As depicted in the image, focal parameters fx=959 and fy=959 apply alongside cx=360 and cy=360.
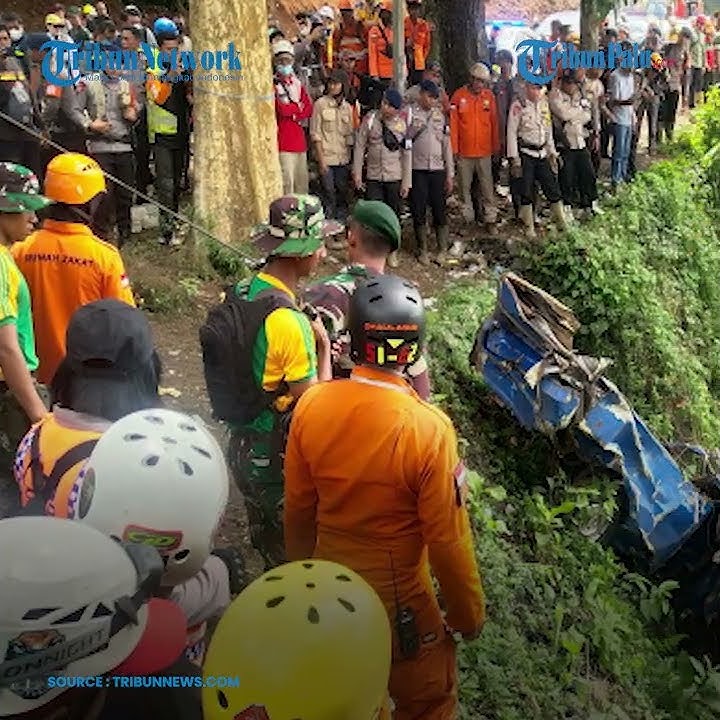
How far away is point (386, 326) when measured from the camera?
9.46 feet

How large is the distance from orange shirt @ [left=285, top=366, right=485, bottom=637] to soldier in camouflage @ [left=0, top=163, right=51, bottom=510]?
3.55 ft

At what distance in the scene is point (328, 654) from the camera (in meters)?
1.81

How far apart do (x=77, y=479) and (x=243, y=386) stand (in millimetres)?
1401

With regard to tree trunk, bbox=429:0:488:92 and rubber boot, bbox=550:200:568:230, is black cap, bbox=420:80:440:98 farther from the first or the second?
tree trunk, bbox=429:0:488:92

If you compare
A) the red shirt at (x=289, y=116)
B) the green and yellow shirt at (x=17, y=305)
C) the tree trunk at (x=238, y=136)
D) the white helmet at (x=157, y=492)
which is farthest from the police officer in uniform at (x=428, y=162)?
the white helmet at (x=157, y=492)

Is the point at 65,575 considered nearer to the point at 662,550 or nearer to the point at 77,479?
the point at 77,479

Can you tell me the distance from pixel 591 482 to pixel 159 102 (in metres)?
A: 5.14

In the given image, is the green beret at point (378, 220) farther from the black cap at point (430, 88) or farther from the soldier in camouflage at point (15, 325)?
the black cap at point (430, 88)

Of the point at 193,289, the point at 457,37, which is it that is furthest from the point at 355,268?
the point at 457,37

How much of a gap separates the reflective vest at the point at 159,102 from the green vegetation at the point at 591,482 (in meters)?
2.98

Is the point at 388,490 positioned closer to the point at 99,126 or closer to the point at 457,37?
the point at 99,126

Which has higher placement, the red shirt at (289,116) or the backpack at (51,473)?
the backpack at (51,473)

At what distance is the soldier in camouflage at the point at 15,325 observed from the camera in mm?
3656

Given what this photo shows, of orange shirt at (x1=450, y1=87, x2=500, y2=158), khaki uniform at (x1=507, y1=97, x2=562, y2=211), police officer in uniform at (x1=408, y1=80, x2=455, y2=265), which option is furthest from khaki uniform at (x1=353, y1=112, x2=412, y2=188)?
khaki uniform at (x1=507, y1=97, x2=562, y2=211)
